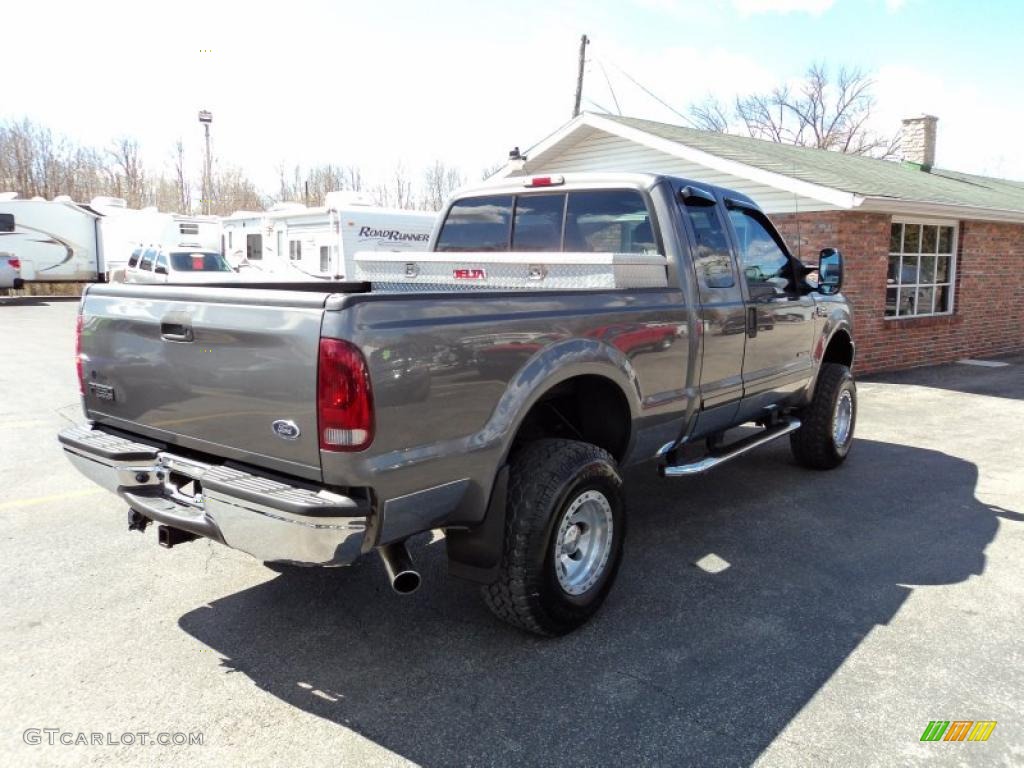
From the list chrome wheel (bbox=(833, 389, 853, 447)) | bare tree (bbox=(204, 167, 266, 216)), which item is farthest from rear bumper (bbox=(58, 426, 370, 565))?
bare tree (bbox=(204, 167, 266, 216))

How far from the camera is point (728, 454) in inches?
184

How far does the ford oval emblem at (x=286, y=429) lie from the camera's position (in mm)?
2650

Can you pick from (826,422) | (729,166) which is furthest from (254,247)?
(826,422)

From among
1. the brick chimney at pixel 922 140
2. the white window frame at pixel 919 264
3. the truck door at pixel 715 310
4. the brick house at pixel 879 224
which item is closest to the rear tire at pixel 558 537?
the truck door at pixel 715 310

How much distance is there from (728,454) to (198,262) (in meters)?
17.9

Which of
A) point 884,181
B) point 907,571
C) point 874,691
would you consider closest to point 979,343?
point 884,181

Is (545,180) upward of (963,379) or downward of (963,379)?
upward

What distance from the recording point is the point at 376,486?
2.63 metres

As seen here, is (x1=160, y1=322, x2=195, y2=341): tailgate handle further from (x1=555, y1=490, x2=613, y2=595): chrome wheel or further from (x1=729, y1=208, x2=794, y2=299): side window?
(x1=729, y1=208, x2=794, y2=299): side window

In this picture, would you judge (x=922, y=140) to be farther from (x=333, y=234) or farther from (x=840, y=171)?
(x=333, y=234)

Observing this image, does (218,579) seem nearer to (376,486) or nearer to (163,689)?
(163,689)

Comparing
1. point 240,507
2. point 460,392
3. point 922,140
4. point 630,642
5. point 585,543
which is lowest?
point 630,642

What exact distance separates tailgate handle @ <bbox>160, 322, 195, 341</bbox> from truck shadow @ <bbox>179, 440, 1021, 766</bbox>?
4.54 feet

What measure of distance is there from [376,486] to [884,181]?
12560 mm
